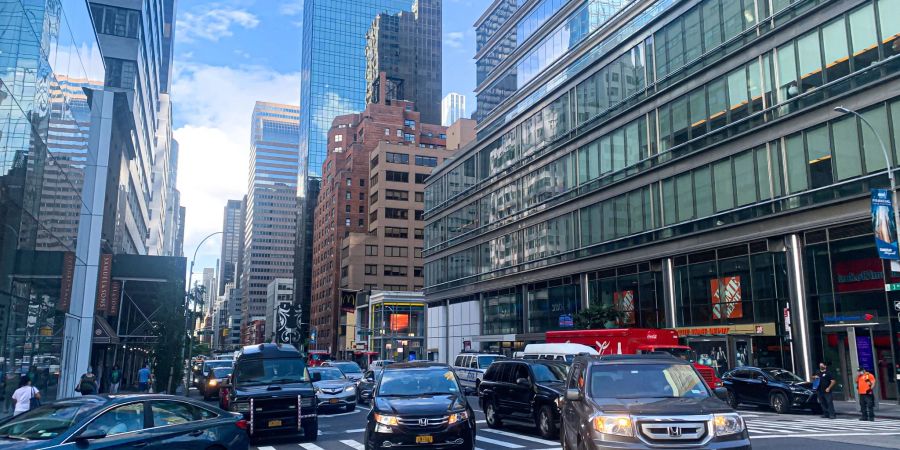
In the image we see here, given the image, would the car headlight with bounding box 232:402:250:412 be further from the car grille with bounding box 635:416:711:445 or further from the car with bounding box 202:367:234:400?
the car with bounding box 202:367:234:400

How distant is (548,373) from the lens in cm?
1761

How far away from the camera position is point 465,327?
210 feet

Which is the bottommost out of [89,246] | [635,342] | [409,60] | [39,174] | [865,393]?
[865,393]

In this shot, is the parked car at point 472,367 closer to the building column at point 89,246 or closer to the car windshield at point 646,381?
the building column at point 89,246

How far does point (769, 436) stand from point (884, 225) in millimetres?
11120

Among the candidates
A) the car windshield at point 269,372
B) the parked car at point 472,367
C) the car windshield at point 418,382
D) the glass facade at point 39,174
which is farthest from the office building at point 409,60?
the car windshield at point 418,382

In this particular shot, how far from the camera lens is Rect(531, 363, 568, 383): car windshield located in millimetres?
17369

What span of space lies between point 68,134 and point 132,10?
133ft

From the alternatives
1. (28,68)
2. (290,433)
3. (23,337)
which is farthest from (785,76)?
(23,337)

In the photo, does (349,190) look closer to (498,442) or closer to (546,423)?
(546,423)

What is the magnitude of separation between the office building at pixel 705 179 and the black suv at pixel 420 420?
22322 millimetres

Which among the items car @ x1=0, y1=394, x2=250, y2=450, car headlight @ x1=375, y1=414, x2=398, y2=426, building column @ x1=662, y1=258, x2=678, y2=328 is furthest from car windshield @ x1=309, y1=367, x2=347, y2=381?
building column @ x1=662, y1=258, x2=678, y2=328

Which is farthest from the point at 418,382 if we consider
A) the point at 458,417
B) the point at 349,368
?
the point at 349,368

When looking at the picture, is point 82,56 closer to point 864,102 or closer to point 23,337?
point 23,337
